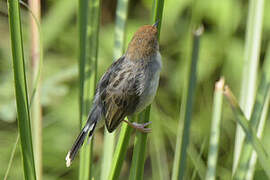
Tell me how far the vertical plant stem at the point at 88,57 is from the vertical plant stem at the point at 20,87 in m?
0.37

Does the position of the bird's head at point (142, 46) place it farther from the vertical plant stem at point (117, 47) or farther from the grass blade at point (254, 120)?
the grass blade at point (254, 120)

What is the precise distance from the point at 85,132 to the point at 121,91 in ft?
1.35

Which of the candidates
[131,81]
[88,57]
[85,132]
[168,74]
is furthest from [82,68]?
[168,74]

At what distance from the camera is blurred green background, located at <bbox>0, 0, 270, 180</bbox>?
3.94 m

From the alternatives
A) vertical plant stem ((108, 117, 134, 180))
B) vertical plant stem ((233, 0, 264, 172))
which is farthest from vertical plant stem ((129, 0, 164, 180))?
vertical plant stem ((233, 0, 264, 172))

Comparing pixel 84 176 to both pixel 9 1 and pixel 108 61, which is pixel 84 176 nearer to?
pixel 9 1

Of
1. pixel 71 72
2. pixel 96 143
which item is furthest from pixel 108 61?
pixel 96 143

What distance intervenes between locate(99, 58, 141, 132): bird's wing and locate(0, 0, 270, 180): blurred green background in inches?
44.7

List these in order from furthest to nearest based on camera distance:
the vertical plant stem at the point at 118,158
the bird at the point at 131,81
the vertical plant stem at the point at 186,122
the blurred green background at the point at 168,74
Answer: the blurred green background at the point at 168,74
the bird at the point at 131,81
the vertical plant stem at the point at 118,158
the vertical plant stem at the point at 186,122

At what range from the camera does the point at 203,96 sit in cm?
418

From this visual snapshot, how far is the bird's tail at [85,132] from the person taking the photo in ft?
7.92

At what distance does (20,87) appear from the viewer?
6.06 feet

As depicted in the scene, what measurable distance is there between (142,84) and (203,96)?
1620mm

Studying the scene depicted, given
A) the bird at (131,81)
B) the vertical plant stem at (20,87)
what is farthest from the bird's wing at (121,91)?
the vertical plant stem at (20,87)
